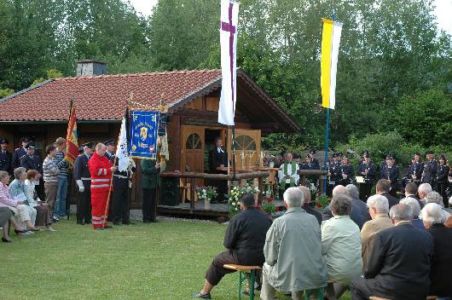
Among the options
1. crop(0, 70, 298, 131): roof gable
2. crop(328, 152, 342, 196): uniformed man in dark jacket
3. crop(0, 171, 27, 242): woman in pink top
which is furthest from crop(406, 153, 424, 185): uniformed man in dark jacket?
Result: crop(0, 171, 27, 242): woman in pink top

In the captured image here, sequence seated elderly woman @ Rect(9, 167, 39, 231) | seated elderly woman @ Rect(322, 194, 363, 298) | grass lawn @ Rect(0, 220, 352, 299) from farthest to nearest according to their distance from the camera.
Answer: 1. seated elderly woman @ Rect(9, 167, 39, 231)
2. grass lawn @ Rect(0, 220, 352, 299)
3. seated elderly woman @ Rect(322, 194, 363, 298)

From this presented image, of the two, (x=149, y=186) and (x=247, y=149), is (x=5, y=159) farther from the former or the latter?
(x=247, y=149)

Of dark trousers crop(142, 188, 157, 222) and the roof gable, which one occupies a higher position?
the roof gable

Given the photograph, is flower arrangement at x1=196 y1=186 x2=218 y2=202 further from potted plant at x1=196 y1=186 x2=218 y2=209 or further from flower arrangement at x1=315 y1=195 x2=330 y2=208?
flower arrangement at x1=315 y1=195 x2=330 y2=208

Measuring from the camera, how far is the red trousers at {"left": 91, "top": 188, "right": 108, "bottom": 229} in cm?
1373

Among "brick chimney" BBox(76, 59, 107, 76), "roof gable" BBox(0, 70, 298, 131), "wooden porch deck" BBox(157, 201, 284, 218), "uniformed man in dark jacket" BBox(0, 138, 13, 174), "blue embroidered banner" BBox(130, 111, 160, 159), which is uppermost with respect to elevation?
"brick chimney" BBox(76, 59, 107, 76)

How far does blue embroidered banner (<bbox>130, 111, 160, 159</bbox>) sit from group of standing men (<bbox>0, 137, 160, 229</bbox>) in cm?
26

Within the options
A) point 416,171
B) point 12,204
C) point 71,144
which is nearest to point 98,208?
point 71,144

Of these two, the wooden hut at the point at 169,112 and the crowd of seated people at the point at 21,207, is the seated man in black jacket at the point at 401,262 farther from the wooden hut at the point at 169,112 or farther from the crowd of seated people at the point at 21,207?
the wooden hut at the point at 169,112

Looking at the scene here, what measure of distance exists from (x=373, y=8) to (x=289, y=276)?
39.8 m

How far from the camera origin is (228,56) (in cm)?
1328

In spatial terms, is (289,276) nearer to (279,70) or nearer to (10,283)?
(10,283)

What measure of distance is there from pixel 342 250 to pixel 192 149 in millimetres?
10944

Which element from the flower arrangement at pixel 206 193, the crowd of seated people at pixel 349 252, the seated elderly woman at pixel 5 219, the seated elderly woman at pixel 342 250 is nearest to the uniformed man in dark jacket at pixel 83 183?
the seated elderly woman at pixel 5 219
